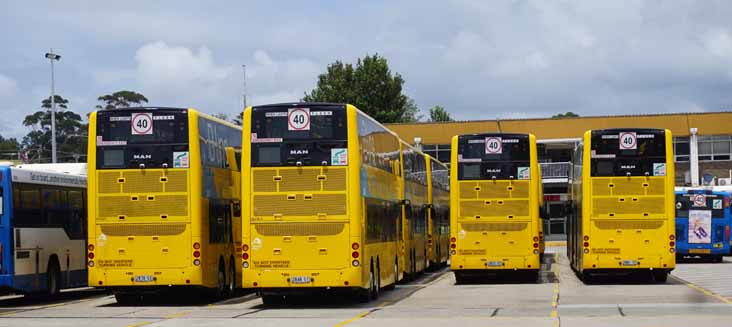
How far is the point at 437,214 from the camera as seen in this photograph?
151 feet

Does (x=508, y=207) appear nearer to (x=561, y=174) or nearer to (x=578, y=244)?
(x=578, y=244)

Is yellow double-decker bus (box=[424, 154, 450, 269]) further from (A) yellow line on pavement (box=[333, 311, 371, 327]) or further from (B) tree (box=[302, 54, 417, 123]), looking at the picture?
(B) tree (box=[302, 54, 417, 123])

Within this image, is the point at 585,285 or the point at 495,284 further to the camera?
the point at 495,284

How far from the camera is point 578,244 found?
33750 mm

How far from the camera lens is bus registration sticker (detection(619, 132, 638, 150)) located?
1210 inches

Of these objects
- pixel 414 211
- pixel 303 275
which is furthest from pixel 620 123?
pixel 303 275

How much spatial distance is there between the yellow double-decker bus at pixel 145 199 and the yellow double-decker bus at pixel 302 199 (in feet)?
4.75

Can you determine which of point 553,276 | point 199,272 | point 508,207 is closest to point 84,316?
point 199,272

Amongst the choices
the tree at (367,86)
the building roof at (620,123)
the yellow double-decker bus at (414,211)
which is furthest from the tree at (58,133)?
the yellow double-decker bus at (414,211)

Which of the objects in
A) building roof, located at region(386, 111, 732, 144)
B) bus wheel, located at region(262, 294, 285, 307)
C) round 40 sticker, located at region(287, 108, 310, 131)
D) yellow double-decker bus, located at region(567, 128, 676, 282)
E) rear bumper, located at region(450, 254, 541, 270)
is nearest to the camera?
round 40 sticker, located at region(287, 108, 310, 131)

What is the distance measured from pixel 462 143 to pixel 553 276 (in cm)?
674

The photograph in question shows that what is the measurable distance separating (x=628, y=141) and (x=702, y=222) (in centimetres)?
1851

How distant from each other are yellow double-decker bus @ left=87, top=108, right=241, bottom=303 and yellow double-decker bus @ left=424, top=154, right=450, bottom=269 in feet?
58.6

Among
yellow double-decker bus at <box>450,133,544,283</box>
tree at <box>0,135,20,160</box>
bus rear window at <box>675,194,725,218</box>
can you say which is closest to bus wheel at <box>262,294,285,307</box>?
yellow double-decker bus at <box>450,133,544,283</box>
